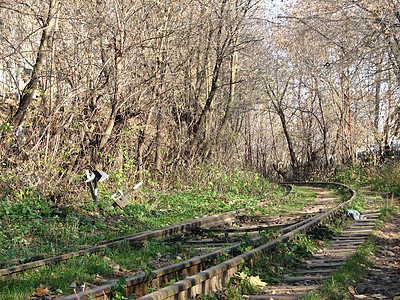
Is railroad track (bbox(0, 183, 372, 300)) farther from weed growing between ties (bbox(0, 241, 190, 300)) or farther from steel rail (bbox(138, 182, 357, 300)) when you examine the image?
weed growing between ties (bbox(0, 241, 190, 300))

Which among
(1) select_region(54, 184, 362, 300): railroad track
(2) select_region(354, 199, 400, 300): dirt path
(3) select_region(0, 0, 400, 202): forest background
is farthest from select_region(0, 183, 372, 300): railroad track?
(3) select_region(0, 0, 400, 202): forest background

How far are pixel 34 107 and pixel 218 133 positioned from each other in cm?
953

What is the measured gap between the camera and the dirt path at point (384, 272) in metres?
5.00

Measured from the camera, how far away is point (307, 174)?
33.7 m

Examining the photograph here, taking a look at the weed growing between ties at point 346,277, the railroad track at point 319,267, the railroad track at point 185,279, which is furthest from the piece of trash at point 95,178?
the weed growing between ties at point 346,277

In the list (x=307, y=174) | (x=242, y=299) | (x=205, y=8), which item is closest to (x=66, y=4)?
(x=205, y=8)

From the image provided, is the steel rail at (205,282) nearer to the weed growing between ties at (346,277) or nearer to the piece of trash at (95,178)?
the weed growing between ties at (346,277)

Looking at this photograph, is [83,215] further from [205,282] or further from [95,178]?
[205,282]

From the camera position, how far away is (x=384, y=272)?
20.1 ft

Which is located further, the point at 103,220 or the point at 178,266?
the point at 103,220

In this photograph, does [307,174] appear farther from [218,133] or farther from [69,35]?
→ [69,35]

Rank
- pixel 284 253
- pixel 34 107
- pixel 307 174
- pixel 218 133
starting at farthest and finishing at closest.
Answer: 1. pixel 307 174
2. pixel 218 133
3. pixel 34 107
4. pixel 284 253

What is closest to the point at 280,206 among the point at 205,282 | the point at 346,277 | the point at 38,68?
the point at 38,68

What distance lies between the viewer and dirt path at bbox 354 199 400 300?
5002 millimetres
